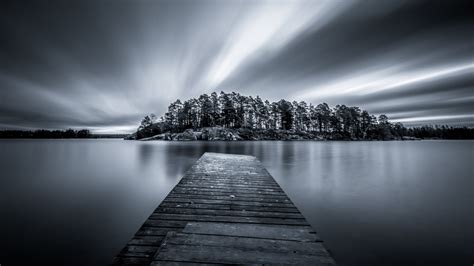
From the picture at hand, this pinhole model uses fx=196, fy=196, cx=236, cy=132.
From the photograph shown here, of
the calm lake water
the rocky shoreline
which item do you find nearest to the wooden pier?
the calm lake water

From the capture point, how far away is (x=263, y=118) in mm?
106062

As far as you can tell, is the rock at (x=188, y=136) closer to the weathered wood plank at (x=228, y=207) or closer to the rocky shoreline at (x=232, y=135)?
the rocky shoreline at (x=232, y=135)

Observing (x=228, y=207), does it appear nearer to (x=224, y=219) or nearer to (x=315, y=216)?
(x=224, y=219)

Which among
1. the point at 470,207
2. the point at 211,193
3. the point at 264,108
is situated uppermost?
the point at 264,108

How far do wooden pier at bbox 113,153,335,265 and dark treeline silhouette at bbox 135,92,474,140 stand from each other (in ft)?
285

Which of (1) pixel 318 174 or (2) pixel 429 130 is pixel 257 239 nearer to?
(1) pixel 318 174

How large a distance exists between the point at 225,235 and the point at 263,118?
341 feet

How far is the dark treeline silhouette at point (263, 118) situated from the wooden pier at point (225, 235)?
87.0 meters

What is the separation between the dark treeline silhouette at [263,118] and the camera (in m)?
95.2

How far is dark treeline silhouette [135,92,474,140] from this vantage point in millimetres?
95250

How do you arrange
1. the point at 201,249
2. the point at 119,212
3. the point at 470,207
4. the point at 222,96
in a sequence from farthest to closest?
1. the point at 222,96
2. the point at 470,207
3. the point at 119,212
4. the point at 201,249

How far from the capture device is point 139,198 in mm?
11062

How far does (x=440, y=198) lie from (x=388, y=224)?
6.38 meters

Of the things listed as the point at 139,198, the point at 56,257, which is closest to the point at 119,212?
the point at 139,198
